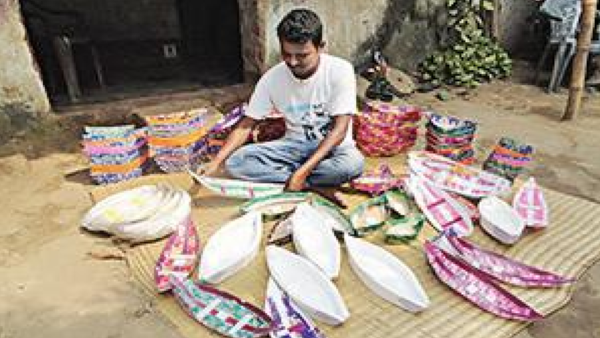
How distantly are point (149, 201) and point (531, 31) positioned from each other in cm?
445

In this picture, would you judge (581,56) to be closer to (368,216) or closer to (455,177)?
(455,177)

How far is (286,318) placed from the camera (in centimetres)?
166

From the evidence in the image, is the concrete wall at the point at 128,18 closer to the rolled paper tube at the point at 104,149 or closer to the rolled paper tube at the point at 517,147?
the rolled paper tube at the point at 104,149

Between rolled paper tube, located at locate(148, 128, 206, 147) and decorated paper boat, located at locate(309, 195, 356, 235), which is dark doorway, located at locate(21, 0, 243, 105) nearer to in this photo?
→ rolled paper tube, located at locate(148, 128, 206, 147)

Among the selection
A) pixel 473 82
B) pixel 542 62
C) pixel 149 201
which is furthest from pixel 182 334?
pixel 542 62

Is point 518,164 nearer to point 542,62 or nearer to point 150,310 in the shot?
point 150,310

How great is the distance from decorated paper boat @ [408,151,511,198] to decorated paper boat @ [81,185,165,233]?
132cm

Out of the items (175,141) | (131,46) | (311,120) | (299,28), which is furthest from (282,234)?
(131,46)

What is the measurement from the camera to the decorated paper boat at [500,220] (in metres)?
2.12

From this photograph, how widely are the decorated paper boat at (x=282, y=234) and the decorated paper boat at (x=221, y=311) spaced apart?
0.40 metres

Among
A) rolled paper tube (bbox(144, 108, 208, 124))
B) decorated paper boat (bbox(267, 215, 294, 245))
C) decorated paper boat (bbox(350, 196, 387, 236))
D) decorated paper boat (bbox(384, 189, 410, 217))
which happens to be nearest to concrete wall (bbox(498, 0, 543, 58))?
decorated paper boat (bbox(384, 189, 410, 217))

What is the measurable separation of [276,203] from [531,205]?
1.19 meters

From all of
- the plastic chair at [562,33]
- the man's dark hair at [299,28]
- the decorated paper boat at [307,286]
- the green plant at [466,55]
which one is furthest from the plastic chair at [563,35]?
the decorated paper boat at [307,286]

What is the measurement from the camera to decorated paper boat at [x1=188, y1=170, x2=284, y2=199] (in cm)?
242
